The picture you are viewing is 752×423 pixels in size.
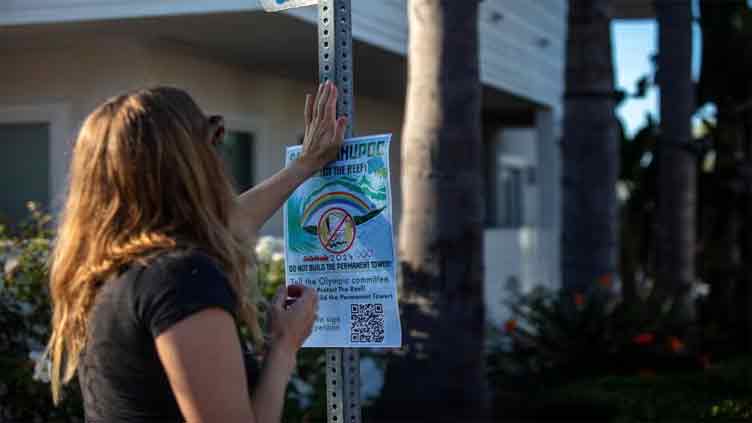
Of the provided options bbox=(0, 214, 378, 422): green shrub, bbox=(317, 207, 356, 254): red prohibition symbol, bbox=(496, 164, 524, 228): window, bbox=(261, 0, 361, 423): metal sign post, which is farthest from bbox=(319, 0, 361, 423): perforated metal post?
bbox=(496, 164, 524, 228): window

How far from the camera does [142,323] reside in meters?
1.84

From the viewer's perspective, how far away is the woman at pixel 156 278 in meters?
1.80

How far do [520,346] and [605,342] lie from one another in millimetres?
758

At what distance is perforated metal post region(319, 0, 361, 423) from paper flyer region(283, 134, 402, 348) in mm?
68

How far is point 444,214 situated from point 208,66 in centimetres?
387

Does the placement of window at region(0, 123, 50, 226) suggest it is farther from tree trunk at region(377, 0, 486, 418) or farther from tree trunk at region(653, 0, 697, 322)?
tree trunk at region(653, 0, 697, 322)

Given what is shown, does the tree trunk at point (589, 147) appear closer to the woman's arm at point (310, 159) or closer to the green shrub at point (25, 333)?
the green shrub at point (25, 333)

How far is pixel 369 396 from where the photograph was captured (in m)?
7.98

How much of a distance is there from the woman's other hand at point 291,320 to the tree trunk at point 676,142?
8186 millimetres

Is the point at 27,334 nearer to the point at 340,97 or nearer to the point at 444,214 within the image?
the point at 444,214

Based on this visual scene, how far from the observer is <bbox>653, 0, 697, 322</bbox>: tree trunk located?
9.92m

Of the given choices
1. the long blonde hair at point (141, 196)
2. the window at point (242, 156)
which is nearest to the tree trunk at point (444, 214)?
the window at point (242, 156)

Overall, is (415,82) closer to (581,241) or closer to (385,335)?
(581,241)

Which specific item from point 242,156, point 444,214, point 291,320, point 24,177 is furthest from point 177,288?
point 242,156
